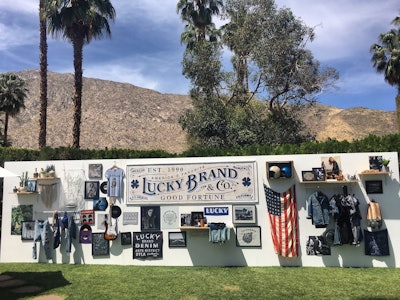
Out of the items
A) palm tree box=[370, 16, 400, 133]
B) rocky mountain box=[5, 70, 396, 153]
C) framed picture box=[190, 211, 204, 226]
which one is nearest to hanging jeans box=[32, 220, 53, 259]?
framed picture box=[190, 211, 204, 226]

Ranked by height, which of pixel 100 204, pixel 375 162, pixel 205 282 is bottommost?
pixel 205 282

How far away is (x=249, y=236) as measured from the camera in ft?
28.0

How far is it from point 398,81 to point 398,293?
23.1 metres

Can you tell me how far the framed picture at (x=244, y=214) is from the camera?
28.1 ft

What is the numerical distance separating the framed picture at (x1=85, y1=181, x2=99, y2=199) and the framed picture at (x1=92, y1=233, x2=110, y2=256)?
3.48ft

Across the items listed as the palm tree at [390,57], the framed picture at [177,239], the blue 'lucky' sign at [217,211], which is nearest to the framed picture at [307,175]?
the blue 'lucky' sign at [217,211]

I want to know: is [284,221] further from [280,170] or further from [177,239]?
[177,239]

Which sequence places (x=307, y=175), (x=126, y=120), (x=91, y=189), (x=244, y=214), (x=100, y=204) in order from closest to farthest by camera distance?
(x=307, y=175) → (x=244, y=214) → (x=100, y=204) → (x=91, y=189) → (x=126, y=120)

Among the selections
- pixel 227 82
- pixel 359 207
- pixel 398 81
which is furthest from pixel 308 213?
pixel 398 81

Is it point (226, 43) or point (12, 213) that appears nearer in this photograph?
point (12, 213)

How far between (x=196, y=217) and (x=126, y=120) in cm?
5458

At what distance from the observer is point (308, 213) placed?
8.26 m

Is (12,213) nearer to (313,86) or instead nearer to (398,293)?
(398,293)

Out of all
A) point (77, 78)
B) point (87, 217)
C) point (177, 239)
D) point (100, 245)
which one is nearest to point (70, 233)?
point (87, 217)
